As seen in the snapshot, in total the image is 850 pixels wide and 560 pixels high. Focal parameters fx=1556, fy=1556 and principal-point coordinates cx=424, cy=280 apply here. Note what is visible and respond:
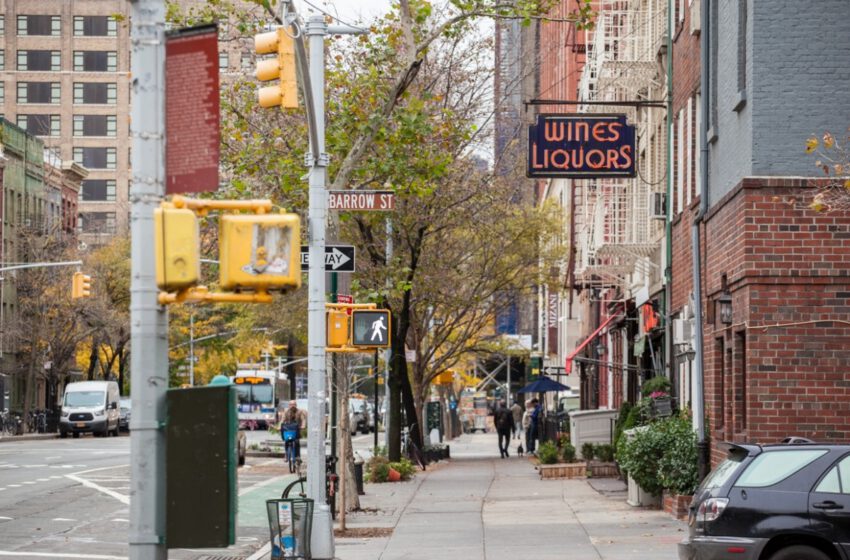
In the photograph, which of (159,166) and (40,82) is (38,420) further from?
(159,166)

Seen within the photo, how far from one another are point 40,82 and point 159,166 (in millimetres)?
120037

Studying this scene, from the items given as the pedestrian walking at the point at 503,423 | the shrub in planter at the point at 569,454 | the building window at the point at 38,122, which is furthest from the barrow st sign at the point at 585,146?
the building window at the point at 38,122

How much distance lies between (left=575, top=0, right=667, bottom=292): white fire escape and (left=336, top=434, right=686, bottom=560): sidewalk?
14.9 ft

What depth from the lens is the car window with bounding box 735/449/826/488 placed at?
13.1 meters

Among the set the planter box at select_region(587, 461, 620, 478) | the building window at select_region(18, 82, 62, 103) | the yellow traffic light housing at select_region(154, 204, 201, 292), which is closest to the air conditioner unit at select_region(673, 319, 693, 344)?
the planter box at select_region(587, 461, 620, 478)

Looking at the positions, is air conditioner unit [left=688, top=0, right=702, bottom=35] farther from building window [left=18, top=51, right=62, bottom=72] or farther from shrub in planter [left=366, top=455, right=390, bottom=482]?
building window [left=18, top=51, right=62, bottom=72]

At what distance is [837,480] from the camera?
13.0m

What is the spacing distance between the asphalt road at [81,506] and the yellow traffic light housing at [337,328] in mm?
2870

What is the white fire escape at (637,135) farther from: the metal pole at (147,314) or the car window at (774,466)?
the metal pole at (147,314)

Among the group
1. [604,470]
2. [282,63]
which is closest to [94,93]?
[604,470]

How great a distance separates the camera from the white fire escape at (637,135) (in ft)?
94.0

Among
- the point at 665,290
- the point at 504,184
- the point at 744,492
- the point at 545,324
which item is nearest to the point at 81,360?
the point at 545,324

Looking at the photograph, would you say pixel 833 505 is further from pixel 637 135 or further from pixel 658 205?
pixel 637 135

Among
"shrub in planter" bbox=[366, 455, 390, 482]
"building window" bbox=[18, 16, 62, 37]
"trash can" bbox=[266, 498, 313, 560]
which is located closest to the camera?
"trash can" bbox=[266, 498, 313, 560]
